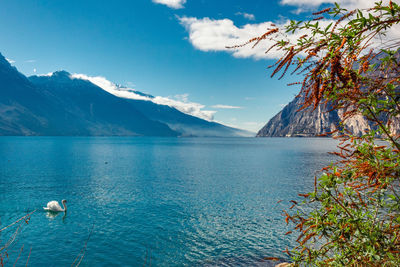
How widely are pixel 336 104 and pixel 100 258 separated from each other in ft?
78.3

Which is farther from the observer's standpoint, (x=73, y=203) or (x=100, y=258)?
(x=73, y=203)

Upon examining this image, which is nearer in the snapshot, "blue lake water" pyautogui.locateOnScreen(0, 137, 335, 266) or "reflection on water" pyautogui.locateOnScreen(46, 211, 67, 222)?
"blue lake water" pyautogui.locateOnScreen(0, 137, 335, 266)

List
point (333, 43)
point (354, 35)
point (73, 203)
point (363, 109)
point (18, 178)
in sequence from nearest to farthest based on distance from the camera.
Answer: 1. point (354, 35)
2. point (333, 43)
3. point (363, 109)
4. point (73, 203)
5. point (18, 178)

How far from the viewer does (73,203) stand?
38.4m

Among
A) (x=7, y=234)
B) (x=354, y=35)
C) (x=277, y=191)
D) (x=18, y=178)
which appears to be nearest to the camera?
(x=354, y=35)

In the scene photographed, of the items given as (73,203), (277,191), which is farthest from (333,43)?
(277,191)

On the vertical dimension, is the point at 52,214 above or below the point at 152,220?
above

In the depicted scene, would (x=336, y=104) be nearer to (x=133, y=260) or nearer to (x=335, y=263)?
(x=335, y=263)

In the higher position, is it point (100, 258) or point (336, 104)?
point (336, 104)

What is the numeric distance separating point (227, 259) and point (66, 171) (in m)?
62.8

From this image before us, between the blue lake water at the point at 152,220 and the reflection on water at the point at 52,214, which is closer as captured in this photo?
the blue lake water at the point at 152,220

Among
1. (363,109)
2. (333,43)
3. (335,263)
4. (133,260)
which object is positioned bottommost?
(133,260)

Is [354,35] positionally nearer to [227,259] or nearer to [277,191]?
[227,259]

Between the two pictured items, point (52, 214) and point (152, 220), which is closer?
point (152, 220)
